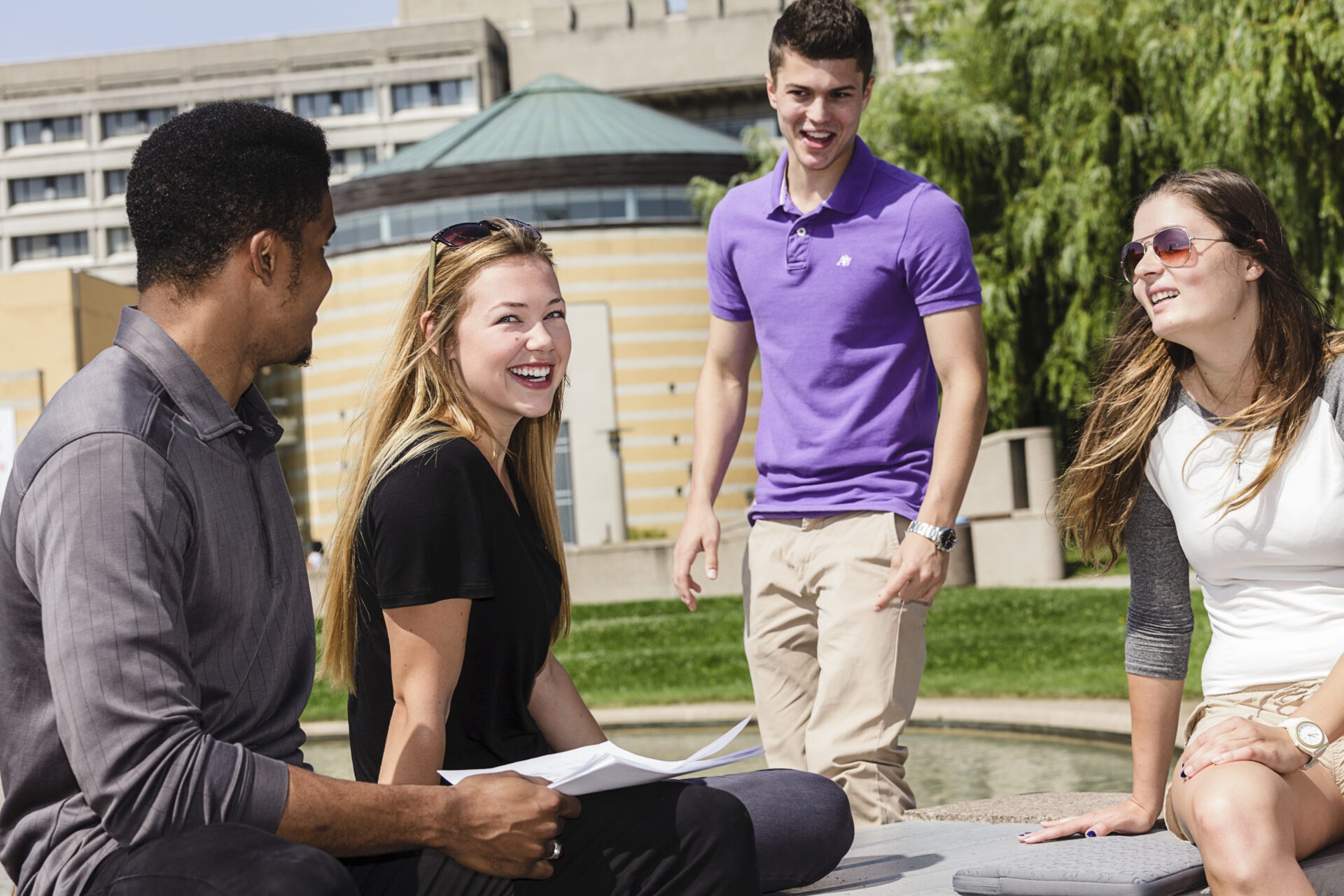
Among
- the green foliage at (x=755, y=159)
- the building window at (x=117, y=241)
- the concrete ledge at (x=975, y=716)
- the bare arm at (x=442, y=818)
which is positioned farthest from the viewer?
the building window at (x=117, y=241)

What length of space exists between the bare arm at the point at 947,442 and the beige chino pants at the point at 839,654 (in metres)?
0.11

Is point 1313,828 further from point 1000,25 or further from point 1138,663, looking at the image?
point 1000,25

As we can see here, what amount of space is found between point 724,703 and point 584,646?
204 inches

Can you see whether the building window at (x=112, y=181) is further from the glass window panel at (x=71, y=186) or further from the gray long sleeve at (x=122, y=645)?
the gray long sleeve at (x=122, y=645)

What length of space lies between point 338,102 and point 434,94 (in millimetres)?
4507

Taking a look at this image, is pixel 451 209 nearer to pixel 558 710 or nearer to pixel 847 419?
pixel 847 419

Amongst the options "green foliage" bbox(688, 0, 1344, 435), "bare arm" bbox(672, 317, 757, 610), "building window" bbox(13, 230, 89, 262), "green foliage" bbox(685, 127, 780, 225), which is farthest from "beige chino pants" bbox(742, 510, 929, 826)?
"building window" bbox(13, 230, 89, 262)

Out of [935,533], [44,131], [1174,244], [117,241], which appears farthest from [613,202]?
[1174,244]

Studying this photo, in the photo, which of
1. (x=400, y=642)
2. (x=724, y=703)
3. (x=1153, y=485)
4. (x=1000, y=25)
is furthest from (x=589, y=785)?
(x=1000, y=25)

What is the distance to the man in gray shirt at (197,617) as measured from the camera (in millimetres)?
1913

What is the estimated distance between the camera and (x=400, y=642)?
2418mm

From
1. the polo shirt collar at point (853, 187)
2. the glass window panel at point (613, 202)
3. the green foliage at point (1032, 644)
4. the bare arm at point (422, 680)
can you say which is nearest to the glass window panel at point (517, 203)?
the glass window panel at point (613, 202)

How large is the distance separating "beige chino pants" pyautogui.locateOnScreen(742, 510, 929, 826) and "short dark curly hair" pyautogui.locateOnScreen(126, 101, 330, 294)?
→ 2.14 m

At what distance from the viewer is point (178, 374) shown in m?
2.15
